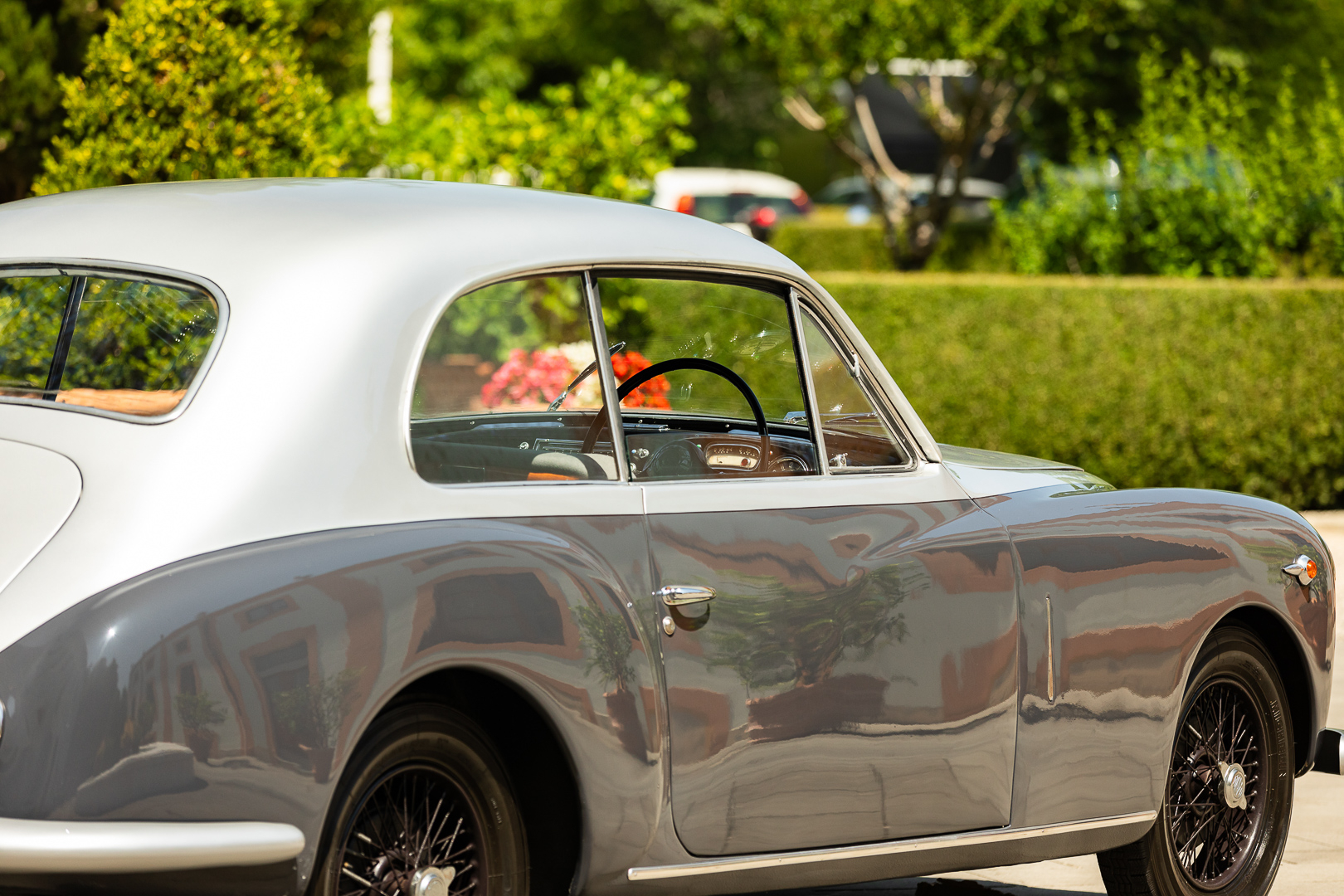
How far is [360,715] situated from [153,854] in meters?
0.41

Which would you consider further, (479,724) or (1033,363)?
(1033,363)

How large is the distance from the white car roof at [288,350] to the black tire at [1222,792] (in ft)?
5.85

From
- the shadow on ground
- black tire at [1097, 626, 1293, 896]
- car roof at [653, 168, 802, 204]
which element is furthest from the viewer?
car roof at [653, 168, 802, 204]

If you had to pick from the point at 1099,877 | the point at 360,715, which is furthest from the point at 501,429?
the point at 1099,877

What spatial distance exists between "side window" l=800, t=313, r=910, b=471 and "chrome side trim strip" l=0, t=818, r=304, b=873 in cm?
173


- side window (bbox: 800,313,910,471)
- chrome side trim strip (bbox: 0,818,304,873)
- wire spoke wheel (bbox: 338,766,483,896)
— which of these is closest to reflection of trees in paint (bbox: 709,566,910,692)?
side window (bbox: 800,313,910,471)

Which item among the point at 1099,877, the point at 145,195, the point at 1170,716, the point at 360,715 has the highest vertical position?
the point at 145,195

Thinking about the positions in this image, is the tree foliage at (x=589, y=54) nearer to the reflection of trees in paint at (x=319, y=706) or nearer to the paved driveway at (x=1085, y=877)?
the paved driveway at (x=1085, y=877)

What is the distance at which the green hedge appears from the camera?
12.2 metres

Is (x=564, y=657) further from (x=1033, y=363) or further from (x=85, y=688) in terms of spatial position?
(x=1033, y=363)

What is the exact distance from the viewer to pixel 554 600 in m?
3.17

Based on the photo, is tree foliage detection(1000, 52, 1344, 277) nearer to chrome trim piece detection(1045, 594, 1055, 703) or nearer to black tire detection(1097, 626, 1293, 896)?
black tire detection(1097, 626, 1293, 896)

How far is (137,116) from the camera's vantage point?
25.0 feet

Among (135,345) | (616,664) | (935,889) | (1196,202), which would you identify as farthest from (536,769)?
(1196,202)
